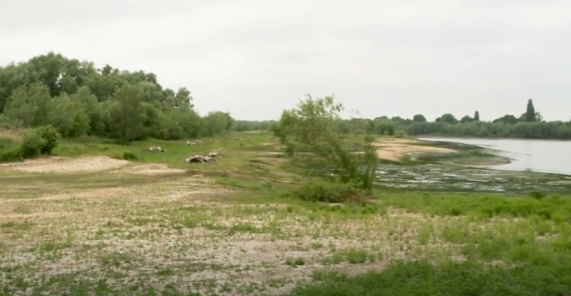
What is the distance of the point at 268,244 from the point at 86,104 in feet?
227

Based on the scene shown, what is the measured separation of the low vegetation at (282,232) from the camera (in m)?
12.8

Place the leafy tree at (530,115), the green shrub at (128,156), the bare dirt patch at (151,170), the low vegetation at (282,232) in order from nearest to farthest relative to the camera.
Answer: the low vegetation at (282,232)
the bare dirt patch at (151,170)
the green shrub at (128,156)
the leafy tree at (530,115)

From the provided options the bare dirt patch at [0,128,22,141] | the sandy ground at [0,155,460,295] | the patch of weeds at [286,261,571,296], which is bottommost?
the sandy ground at [0,155,460,295]

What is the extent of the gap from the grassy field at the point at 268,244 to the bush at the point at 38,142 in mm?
19119

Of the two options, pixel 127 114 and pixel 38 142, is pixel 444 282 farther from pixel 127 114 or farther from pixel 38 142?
pixel 127 114

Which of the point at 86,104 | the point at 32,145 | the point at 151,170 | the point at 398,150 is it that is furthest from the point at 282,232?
the point at 398,150

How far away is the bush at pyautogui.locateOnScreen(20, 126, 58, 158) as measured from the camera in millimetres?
53312

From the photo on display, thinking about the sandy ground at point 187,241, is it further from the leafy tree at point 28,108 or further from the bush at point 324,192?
the leafy tree at point 28,108

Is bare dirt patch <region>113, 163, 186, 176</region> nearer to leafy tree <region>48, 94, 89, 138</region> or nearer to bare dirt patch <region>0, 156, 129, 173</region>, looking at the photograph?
bare dirt patch <region>0, 156, 129, 173</region>

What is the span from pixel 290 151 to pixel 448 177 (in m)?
19.5

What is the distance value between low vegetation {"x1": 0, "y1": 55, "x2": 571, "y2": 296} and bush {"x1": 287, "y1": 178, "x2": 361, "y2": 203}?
0.07 meters

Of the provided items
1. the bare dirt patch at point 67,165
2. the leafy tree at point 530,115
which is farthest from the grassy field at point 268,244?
the leafy tree at point 530,115

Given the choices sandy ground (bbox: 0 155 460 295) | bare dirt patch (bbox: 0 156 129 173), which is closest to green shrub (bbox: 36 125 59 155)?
bare dirt patch (bbox: 0 156 129 173)

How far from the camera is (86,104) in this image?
271 ft
